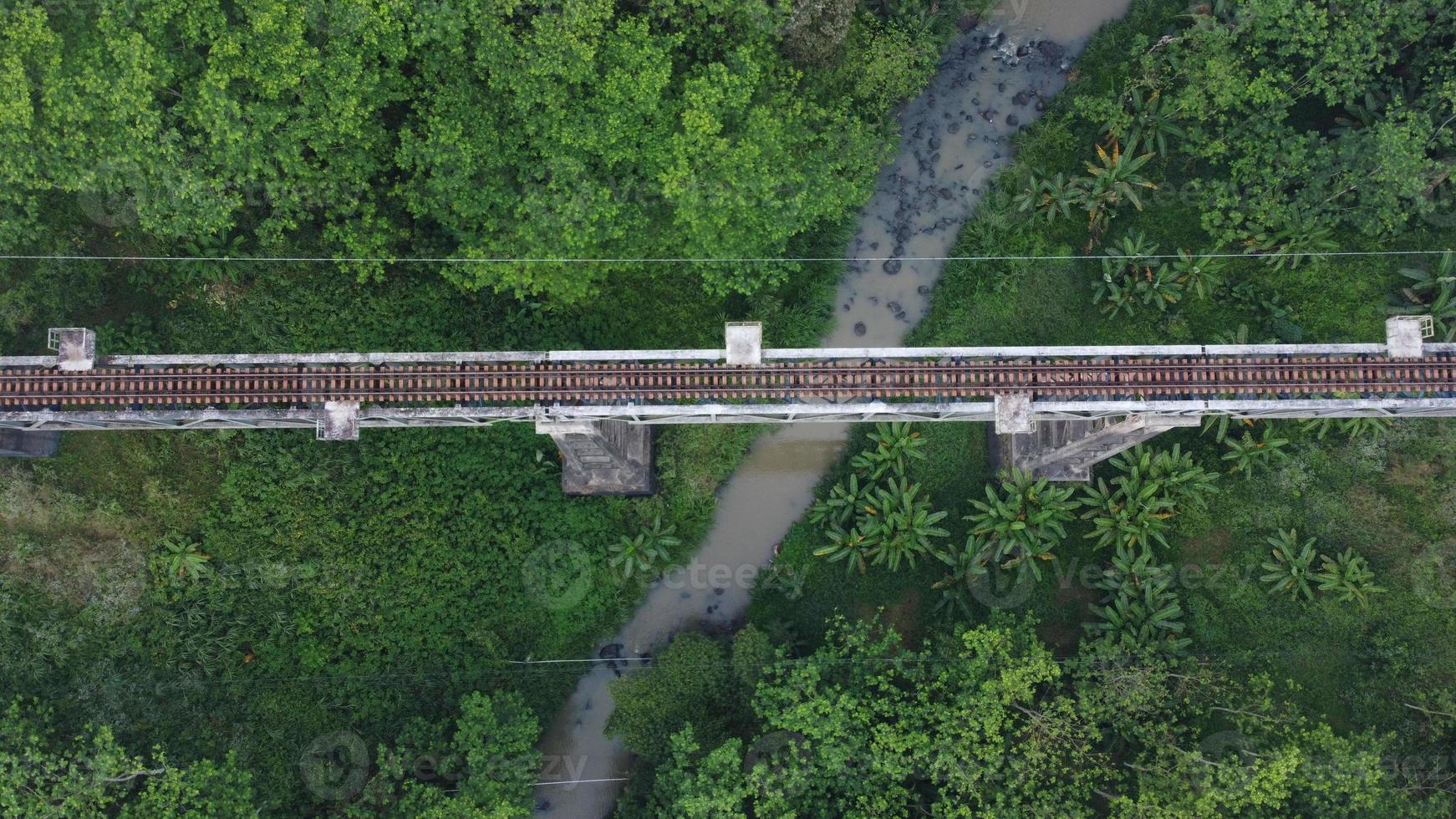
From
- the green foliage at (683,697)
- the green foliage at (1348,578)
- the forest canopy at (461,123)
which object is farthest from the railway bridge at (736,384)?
the green foliage at (683,697)

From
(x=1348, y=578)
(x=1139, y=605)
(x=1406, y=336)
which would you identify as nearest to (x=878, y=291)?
(x=1139, y=605)

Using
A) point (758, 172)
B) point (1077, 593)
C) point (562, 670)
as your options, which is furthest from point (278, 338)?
point (1077, 593)

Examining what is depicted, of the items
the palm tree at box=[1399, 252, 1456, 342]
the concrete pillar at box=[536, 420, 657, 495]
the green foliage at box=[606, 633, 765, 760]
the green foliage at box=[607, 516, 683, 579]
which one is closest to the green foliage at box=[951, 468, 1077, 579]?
the green foliage at box=[606, 633, 765, 760]

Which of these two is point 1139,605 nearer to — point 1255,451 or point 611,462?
point 1255,451

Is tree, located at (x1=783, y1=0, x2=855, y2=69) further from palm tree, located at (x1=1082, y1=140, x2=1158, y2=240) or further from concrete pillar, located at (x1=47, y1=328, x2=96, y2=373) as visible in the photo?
concrete pillar, located at (x1=47, y1=328, x2=96, y2=373)

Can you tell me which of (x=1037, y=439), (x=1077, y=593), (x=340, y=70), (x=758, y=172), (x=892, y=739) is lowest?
(x=892, y=739)

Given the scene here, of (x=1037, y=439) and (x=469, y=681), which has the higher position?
(x=1037, y=439)

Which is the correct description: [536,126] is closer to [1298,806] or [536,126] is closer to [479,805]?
[479,805]
